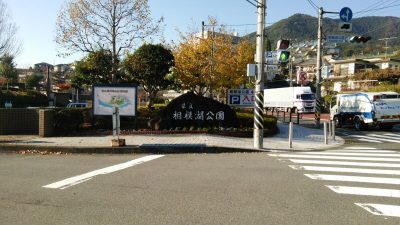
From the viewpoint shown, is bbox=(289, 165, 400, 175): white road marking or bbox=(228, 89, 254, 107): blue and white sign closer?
bbox=(289, 165, 400, 175): white road marking

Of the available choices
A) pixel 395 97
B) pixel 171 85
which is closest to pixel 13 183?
pixel 395 97

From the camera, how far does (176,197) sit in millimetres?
7348

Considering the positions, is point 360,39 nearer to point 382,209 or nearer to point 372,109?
point 372,109

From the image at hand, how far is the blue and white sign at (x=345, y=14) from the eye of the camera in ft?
70.7

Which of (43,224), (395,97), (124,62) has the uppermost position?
(124,62)

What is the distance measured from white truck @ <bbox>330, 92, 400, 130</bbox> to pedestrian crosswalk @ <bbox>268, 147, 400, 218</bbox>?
1006 cm

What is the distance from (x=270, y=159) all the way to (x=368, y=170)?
2.95 m

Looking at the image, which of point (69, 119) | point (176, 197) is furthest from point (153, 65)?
point (176, 197)

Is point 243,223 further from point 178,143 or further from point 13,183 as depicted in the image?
point 178,143

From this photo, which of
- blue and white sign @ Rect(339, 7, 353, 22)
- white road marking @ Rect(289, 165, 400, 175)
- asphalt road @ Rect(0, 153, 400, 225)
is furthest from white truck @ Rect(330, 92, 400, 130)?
asphalt road @ Rect(0, 153, 400, 225)

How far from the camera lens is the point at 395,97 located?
2470 centimetres

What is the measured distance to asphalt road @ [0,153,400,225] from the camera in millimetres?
6070

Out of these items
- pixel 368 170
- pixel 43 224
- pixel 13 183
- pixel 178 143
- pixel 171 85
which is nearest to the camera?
pixel 43 224

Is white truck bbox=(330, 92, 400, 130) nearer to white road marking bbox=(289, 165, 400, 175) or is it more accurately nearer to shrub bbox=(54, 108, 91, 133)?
white road marking bbox=(289, 165, 400, 175)
